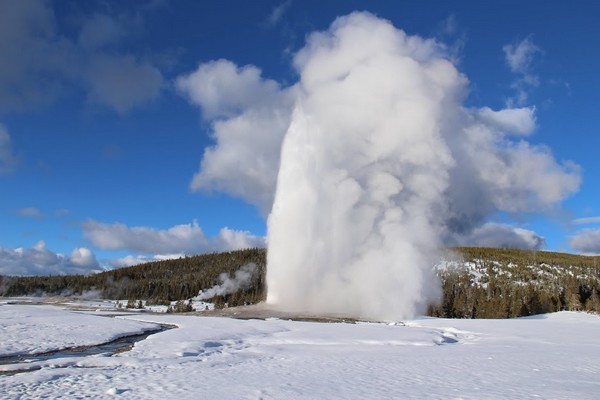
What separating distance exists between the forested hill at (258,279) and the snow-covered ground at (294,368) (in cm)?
5612

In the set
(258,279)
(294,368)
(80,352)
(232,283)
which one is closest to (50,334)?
(80,352)

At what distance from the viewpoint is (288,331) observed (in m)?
26.1

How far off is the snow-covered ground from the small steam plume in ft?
292

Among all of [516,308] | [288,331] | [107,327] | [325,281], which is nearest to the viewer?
[107,327]

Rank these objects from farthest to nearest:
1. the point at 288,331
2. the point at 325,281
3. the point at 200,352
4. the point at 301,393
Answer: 1. the point at 325,281
2. the point at 288,331
3. the point at 200,352
4. the point at 301,393

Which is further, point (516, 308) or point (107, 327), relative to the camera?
point (516, 308)

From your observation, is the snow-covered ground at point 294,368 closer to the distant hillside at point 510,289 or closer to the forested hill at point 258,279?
the distant hillside at point 510,289

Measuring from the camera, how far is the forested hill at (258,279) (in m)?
89.6

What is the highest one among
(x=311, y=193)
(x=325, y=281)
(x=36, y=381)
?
(x=311, y=193)

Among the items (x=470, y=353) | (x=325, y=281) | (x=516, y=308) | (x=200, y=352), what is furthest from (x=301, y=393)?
(x=516, y=308)

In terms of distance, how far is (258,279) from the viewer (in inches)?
4793

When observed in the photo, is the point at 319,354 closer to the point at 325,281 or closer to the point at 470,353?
the point at 470,353

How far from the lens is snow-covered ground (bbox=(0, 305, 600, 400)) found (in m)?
10.8

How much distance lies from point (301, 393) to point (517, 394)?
491 cm
